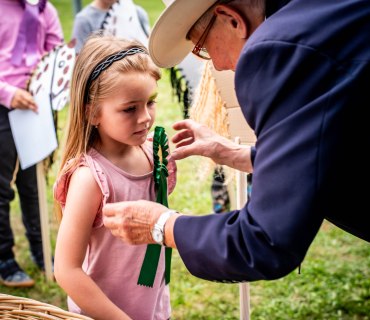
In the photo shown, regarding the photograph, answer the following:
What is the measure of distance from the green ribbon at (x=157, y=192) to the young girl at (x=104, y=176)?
0.05 meters

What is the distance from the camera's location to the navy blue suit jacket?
41.9 inches

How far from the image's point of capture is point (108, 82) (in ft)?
5.24

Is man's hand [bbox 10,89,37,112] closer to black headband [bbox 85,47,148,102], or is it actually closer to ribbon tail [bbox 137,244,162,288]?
black headband [bbox 85,47,148,102]

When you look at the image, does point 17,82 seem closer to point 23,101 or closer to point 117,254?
point 23,101

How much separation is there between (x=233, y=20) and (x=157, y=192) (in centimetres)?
59

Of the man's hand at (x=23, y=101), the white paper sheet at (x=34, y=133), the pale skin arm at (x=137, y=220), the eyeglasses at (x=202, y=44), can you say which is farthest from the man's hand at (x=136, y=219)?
the man's hand at (x=23, y=101)

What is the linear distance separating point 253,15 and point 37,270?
2.66 meters

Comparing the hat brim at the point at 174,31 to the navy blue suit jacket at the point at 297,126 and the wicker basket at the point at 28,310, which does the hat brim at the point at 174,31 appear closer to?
the navy blue suit jacket at the point at 297,126

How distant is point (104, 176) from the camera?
157 cm

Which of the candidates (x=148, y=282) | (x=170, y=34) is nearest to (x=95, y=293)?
(x=148, y=282)

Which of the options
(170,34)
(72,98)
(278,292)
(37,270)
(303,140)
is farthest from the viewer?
(37,270)

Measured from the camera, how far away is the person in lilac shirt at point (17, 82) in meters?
2.99

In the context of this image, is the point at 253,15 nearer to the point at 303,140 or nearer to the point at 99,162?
the point at 303,140

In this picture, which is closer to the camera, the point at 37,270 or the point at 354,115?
the point at 354,115
